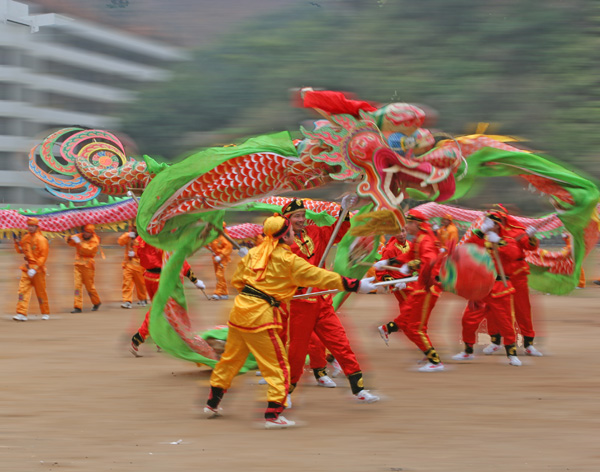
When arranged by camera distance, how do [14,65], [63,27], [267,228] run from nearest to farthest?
[267,228], [14,65], [63,27]

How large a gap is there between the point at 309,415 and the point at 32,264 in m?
7.95

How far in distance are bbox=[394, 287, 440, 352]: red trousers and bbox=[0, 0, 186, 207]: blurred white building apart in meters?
26.5

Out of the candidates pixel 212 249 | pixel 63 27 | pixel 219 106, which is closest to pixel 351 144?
pixel 212 249

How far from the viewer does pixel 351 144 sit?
7629 mm

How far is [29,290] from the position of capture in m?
13.9

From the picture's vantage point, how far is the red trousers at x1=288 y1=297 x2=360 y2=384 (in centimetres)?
725

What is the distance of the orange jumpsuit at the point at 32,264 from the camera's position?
44.3 ft

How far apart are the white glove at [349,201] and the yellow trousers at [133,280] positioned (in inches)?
311

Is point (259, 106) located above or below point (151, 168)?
below

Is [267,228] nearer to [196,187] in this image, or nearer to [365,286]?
[365,286]

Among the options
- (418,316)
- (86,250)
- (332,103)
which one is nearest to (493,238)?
(418,316)

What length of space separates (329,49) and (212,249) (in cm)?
1278

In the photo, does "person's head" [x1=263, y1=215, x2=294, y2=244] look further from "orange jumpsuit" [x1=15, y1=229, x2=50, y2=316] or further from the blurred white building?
the blurred white building

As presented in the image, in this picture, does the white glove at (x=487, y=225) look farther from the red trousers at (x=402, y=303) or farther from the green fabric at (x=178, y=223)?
the green fabric at (x=178, y=223)
